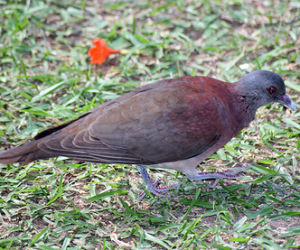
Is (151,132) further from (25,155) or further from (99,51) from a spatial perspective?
(99,51)

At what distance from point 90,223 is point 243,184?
160cm

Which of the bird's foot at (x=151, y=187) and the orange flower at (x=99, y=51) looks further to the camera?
the orange flower at (x=99, y=51)

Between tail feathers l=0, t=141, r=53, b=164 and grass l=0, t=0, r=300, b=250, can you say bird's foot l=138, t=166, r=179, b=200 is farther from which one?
tail feathers l=0, t=141, r=53, b=164

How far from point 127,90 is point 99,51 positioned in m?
0.81

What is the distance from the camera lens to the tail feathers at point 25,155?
4.41 meters

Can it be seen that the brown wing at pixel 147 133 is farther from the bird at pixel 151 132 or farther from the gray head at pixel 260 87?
the gray head at pixel 260 87

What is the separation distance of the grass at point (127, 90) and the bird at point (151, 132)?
1.55 ft

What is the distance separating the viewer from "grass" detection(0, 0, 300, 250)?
168 inches

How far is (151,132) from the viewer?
4.36 meters

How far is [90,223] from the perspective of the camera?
440 centimetres

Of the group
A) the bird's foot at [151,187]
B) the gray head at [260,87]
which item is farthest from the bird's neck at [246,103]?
the bird's foot at [151,187]

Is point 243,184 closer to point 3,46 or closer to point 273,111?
point 273,111

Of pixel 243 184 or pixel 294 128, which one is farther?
pixel 294 128

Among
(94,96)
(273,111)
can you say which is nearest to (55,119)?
(94,96)
